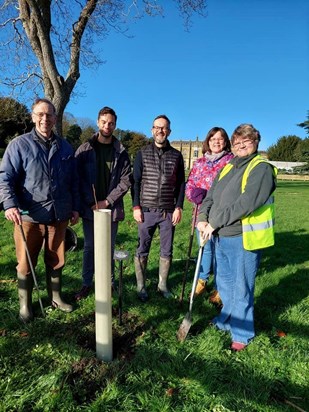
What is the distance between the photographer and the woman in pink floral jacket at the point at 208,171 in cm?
410

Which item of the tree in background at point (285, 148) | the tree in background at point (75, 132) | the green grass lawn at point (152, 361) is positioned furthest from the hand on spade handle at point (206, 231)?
the tree in background at point (285, 148)

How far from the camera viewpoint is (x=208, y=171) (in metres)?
4.31

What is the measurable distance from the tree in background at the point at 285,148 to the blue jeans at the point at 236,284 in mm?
81603

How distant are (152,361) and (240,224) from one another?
1.58 m

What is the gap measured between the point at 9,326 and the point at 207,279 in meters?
2.72

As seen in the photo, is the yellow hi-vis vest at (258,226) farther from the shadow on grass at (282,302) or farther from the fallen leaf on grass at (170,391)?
the fallen leaf on grass at (170,391)

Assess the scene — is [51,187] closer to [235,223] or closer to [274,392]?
[235,223]

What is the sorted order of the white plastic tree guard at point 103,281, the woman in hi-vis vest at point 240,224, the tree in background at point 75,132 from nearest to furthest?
the white plastic tree guard at point 103,281 < the woman in hi-vis vest at point 240,224 < the tree in background at point 75,132

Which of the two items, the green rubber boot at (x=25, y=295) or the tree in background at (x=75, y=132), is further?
the tree in background at (x=75, y=132)

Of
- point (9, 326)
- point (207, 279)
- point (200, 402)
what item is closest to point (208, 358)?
point (200, 402)

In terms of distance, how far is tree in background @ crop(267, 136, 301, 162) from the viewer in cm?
7844

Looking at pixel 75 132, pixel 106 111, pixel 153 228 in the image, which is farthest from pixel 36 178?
pixel 75 132

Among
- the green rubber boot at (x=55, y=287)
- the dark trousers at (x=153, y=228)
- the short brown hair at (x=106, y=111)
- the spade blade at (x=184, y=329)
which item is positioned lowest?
the spade blade at (x=184, y=329)

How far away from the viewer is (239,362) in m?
2.99
